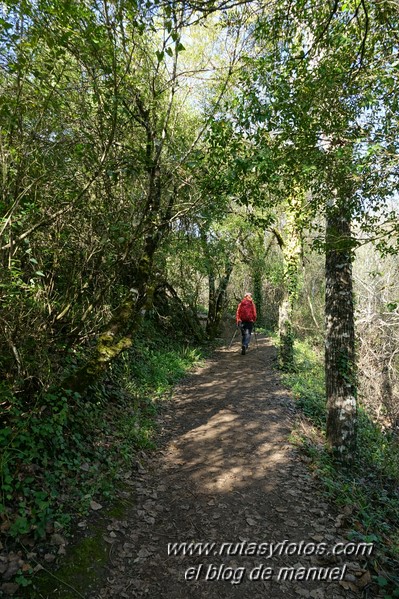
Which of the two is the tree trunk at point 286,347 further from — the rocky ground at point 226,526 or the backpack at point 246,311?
the rocky ground at point 226,526

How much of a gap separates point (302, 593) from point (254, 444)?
2.93 m

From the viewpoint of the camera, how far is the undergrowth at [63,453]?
3.26 m

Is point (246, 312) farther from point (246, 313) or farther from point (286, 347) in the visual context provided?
point (286, 347)

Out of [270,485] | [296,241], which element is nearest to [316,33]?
[270,485]

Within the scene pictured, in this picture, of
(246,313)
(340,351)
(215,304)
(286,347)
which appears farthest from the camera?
(215,304)

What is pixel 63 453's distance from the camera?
4.25 m

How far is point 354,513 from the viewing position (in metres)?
4.26

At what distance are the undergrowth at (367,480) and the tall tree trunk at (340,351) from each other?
415mm

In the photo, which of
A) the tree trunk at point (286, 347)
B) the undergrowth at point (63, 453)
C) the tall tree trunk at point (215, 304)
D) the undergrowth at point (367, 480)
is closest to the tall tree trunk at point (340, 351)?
the undergrowth at point (367, 480)

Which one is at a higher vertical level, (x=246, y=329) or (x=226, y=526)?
(x=246, y=329)

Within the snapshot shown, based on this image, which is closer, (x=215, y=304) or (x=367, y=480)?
(x=367, y=480)

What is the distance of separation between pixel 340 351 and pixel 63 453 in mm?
4811

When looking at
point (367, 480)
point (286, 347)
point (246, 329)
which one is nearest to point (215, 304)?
point (246, 329)

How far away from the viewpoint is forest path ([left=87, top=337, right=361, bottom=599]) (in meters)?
3.18
